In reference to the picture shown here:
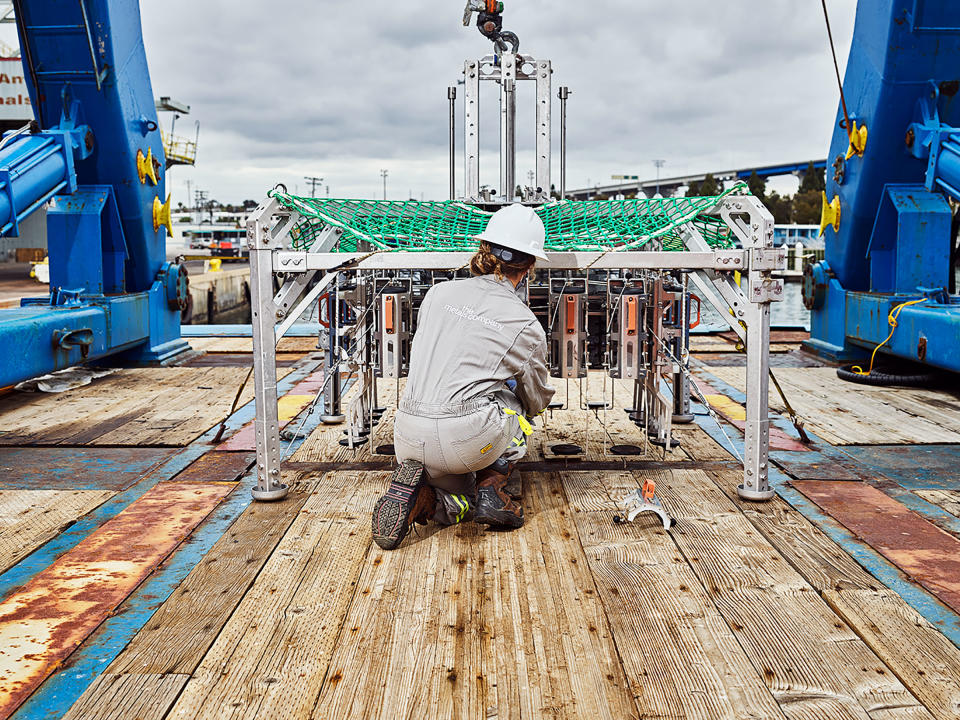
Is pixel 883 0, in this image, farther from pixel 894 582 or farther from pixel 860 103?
pixel 894 582

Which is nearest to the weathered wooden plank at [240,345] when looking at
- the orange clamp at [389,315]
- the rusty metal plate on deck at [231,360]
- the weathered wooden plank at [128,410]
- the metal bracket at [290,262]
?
the rusty metal plate on deck at [231,360]

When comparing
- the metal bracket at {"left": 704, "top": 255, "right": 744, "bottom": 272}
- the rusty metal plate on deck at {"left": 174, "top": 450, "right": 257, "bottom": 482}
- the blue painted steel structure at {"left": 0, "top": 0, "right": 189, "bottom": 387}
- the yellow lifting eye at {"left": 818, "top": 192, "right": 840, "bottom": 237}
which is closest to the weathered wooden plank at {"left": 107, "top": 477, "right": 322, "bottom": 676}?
the rusty metal plate on deck at {"left": 174, "top": 450, "right": 257, "bottom": 482}

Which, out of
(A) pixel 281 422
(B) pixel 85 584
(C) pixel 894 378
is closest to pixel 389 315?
(A) pixel 281 422

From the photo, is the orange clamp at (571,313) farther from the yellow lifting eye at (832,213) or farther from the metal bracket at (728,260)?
the yellow lifting eye at (832,213)

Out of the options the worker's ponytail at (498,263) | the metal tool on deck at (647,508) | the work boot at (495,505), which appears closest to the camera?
the worker's ponytail at (498,263)

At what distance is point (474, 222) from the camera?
18.3ft

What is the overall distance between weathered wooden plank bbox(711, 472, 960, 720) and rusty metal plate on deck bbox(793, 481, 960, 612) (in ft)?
0.68

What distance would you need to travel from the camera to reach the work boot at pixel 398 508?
13.1 ft

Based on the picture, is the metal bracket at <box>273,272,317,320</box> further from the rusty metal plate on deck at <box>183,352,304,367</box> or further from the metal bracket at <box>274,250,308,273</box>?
the rusty metal plate on deck at <box>183,352,304,367</box>

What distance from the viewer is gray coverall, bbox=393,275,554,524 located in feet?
13.0

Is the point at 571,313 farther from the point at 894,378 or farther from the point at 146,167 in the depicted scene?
the point at 146,167

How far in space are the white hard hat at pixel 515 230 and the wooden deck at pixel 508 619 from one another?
4.73 ft

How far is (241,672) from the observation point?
2.88m

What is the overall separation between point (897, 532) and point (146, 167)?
897 cm
